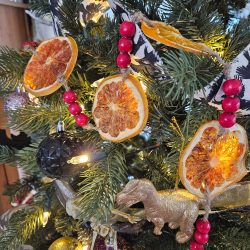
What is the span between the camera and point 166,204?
0.41 meters

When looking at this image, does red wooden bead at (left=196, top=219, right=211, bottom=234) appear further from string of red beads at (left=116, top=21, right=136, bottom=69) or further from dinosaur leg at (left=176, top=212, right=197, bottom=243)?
string of red beads at (left=116, top=21, right=136, bottom=69)

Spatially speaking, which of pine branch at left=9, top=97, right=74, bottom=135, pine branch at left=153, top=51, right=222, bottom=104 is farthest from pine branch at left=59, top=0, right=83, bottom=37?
pine branch at left=153, top=51, right=222, bottom=104

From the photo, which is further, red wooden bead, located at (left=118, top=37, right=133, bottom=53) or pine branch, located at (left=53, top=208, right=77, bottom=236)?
pine branch, located at (left=53, top=208, right=77, bottom=236)

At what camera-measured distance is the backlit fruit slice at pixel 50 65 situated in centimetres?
46

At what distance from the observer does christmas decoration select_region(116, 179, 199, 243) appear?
0.40 metres

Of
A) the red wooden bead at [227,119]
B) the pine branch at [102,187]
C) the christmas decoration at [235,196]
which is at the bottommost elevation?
the christmas decoration at [235,196]

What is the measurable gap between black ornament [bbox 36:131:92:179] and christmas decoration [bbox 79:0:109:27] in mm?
196

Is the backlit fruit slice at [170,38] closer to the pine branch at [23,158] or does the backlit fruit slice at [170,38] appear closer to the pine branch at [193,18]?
the pine branch at [193,18]

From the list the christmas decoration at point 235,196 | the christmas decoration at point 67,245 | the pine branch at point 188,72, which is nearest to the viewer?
the pine branch at point 188,72

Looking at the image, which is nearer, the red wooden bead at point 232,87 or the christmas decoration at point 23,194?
the red wooden bead at point 232,87

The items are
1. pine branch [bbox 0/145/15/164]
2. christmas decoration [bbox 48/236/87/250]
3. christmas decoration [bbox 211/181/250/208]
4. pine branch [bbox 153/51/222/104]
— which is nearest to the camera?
pine branch [bbox 153/51/222/104]

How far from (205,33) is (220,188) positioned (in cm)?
20

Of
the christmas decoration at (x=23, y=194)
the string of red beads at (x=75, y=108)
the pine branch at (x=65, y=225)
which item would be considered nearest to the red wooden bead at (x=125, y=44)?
the string of red beads at (x=75, y=108)

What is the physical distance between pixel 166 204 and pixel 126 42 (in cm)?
21
